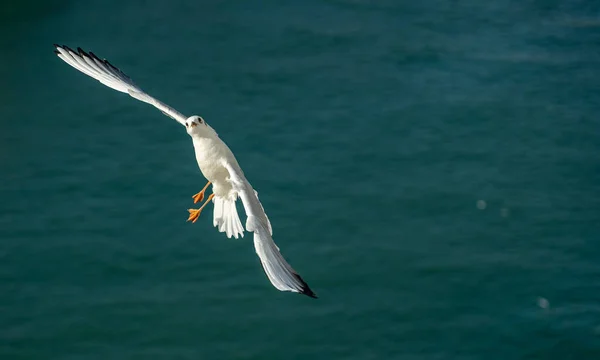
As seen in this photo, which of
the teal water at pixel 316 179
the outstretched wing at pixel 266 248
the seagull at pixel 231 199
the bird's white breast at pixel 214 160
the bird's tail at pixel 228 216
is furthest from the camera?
the teal water at pixel 316 179

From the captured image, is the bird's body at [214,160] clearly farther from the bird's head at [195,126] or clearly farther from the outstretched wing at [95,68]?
the outstretched wing at [95,68]

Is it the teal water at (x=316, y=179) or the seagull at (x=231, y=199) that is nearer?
the seagull at (x=231, y=199)

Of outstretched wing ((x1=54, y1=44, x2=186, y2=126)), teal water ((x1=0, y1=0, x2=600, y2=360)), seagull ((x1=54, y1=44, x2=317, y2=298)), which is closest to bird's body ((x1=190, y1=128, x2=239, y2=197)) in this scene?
seagull ((x1=54, y1=44, x2=317, y2=298))

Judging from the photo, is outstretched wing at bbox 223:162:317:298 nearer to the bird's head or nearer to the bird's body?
the bird's body

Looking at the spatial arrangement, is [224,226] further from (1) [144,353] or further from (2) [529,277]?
(2) [529,277]

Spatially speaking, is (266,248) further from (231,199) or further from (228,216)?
(228,216)

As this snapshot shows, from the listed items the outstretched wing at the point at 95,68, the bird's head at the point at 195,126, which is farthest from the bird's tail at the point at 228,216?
the outstretched wing at the point at 95,68

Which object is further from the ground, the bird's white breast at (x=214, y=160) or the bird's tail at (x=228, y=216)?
the bird's white breast at (x=214, y=160)

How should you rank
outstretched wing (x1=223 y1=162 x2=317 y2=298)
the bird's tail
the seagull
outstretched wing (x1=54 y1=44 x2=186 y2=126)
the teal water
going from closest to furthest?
outstretched wing (x1=223 y1=162 x2=317 y2=298) → the seagull → the bird's tail → outstretched wing (x1=54 y1=44 x2=186 y2=126) → the teal water
